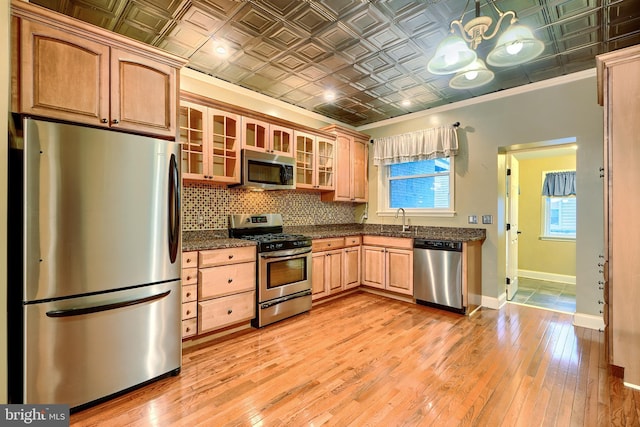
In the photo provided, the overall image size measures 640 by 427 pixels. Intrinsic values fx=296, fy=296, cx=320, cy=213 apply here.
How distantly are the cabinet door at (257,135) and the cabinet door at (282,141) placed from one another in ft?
0.45

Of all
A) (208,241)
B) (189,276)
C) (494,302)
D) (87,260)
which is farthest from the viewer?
(494,302)

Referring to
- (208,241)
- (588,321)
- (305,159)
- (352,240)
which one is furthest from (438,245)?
(208,241)

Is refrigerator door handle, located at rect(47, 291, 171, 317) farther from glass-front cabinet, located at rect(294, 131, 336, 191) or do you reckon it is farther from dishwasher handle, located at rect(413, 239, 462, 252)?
dishwasher handle, located at rect(413, 239, 462, 252)

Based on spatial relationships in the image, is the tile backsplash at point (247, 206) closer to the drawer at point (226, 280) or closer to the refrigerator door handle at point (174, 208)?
the drawer at point (226, 280)

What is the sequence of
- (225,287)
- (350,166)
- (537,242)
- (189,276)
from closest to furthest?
1. (189,276)
2. (225,287)
3. (350,166)
4. (537,242)

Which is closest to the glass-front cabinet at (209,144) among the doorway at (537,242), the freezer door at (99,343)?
the freezer door at (99,343)

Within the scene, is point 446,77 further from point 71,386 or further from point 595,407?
point 71,386

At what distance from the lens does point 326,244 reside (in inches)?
154

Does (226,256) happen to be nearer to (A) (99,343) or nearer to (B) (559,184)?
(A) (99,343)

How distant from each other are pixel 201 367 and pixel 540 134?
425 cm

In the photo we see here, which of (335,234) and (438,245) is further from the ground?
(335,234)

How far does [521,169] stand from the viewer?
5.88 meters

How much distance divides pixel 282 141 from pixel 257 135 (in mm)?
415

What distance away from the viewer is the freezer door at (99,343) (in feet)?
5.49
